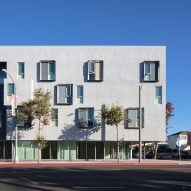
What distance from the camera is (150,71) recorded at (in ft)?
188

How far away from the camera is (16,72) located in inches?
2250

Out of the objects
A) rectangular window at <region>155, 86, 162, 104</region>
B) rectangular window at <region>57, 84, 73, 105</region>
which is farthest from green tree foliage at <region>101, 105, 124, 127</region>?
rectangular window at <region>155, 86, 162, 104</region>

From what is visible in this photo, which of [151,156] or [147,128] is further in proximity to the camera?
[151,156]

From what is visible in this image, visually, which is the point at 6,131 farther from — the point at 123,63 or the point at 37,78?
the point at 123,63

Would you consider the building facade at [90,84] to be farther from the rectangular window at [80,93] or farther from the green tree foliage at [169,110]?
the green tree foliage at [169,110]

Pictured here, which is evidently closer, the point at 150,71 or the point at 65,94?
the point at 65,94

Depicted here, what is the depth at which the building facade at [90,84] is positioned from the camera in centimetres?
5697

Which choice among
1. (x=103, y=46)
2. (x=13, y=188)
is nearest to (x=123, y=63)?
(x=103, y=46)

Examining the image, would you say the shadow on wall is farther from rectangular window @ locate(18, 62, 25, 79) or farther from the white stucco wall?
rectangular window @ locate(18, 62, 25, 79)

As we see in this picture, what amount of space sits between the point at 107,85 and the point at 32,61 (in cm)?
832

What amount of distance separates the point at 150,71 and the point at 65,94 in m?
9.31

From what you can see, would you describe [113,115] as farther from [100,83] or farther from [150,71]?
[150,71]

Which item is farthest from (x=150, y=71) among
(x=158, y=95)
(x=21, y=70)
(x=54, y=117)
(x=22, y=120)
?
(x=22, y=120)

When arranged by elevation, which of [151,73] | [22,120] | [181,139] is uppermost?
[151,73]
